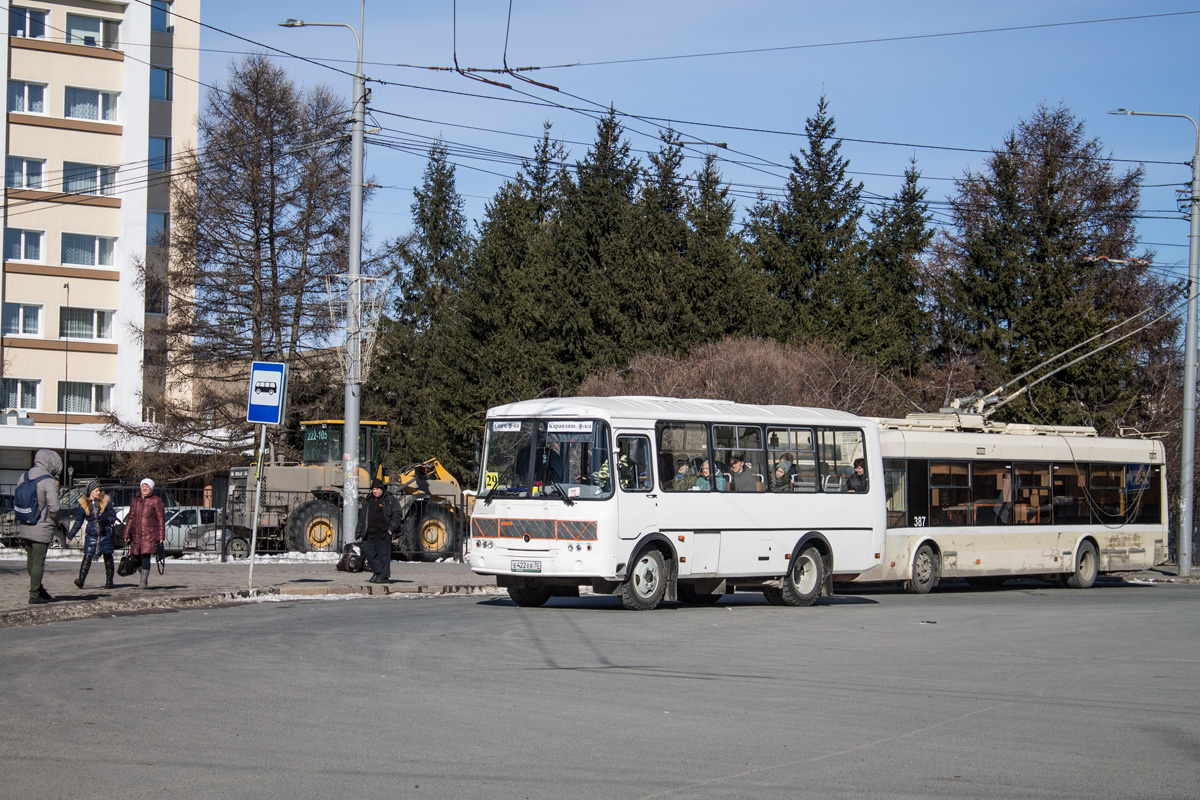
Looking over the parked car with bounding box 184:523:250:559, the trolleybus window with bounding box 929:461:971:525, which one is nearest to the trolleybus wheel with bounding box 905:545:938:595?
the trolleybus window with bounding box 929:461:971:525

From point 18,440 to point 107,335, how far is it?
6769 millimetres

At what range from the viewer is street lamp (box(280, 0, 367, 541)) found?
23.8 meters

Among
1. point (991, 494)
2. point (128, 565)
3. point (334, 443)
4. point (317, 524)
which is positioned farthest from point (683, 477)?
point (334, 443)

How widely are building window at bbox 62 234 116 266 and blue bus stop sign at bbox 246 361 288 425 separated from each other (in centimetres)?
4185

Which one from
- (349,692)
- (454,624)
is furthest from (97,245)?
(349,692)

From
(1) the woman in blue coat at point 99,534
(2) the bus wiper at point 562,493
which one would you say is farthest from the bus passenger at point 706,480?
(1) the woman in blue coat at point 99,534

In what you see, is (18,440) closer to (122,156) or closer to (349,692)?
(122,156)

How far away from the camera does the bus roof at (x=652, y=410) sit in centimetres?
1716

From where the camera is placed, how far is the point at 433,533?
30.4 metres

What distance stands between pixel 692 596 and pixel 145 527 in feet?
26.8

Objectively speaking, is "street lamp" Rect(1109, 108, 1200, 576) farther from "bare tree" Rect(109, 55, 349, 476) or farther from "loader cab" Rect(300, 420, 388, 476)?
"bare tree" Rect(109, 55, 349, 476)

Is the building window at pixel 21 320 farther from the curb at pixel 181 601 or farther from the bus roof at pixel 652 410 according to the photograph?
the bus roof at pixel 652 410

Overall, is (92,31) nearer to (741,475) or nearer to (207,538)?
(207,538)

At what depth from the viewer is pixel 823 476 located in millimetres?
19828
